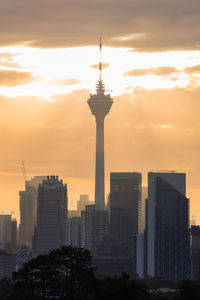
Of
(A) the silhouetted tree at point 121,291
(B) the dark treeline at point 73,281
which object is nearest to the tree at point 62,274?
(B) the dark treeline at point 73,281

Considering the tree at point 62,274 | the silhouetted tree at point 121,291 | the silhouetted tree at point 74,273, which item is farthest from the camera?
the tree at point 62,274

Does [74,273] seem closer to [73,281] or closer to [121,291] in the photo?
[73,281]

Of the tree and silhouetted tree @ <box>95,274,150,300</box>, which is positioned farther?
the tree

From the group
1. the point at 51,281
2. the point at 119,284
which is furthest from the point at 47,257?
the point at 119,284

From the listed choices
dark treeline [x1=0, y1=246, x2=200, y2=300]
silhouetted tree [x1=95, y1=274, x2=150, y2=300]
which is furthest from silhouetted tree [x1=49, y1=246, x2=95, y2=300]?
silhouetted tree [x1=95, y1=274, x2=150, y2=300]

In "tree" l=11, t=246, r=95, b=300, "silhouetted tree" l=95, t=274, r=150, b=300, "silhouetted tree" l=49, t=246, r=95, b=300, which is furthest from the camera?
"tree" l=11, t=246, r=95, b=300

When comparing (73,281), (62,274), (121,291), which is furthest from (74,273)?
(121,291)

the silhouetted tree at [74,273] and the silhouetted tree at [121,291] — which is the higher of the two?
the silhouetted tree at [74,273]

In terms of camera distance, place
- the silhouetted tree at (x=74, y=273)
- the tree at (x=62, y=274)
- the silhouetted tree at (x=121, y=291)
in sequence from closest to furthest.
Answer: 1. the silhouetted tree at (x=121, y=291)
2. the silhouetted tree at (x=74, y=273)
3. the tree at (x=62, y=274)

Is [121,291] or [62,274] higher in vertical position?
[62,274]

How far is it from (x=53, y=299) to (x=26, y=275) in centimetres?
758

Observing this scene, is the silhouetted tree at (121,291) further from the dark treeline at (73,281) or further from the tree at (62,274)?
the tree at (62,274)

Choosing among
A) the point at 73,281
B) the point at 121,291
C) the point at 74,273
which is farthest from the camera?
the point at 73,281

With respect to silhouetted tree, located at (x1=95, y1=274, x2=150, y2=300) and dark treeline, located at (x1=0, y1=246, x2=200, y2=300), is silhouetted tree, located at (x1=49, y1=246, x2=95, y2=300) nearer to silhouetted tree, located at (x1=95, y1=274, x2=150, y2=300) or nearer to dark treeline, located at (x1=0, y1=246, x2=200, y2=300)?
dark treeline, located at (x1=0, y1=246, x2=200, y2=300)
